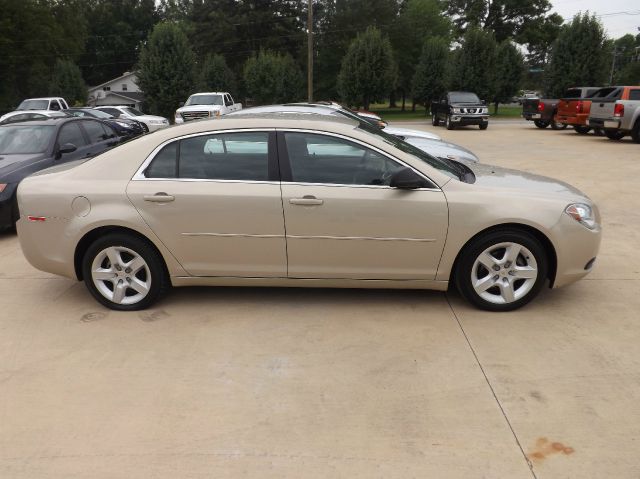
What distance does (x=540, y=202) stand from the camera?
4.11 meters

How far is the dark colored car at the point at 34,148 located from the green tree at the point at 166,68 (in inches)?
1033

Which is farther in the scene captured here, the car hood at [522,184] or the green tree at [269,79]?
the green tree at [269,79]

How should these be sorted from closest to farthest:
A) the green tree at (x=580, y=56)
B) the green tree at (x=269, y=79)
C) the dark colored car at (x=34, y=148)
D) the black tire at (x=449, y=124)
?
the dark colored car at (x=34, y=148) < the black tire at (x=449, y=124) < the green tree at (x=580, y=56) < the green tree at (x=269, y=79)

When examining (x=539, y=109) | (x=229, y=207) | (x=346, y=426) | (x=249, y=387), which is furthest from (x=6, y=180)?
(x=539, y=109)

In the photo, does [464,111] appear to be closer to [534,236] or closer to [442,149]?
[442,149]

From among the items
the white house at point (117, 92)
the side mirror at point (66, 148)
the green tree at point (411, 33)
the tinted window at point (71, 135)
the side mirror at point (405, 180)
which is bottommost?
the white house at point (117, 92)

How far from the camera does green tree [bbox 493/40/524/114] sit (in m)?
33.1

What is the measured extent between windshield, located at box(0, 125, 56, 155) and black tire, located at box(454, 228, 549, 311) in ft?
21.4

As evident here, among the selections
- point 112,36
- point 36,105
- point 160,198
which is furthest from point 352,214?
point 112,36

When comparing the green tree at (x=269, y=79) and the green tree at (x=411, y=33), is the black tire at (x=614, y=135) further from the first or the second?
the green tree at (x=411, y=33)

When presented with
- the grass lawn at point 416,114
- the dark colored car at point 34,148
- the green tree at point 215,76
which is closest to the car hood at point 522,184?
the dark colored car at point 34,148

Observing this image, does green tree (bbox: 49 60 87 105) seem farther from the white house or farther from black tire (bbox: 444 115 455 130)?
black tire (bbox: 444 115 455 130)

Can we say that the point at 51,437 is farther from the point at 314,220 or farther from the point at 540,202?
the point at 540,202

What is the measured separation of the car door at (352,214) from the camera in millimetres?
4035
